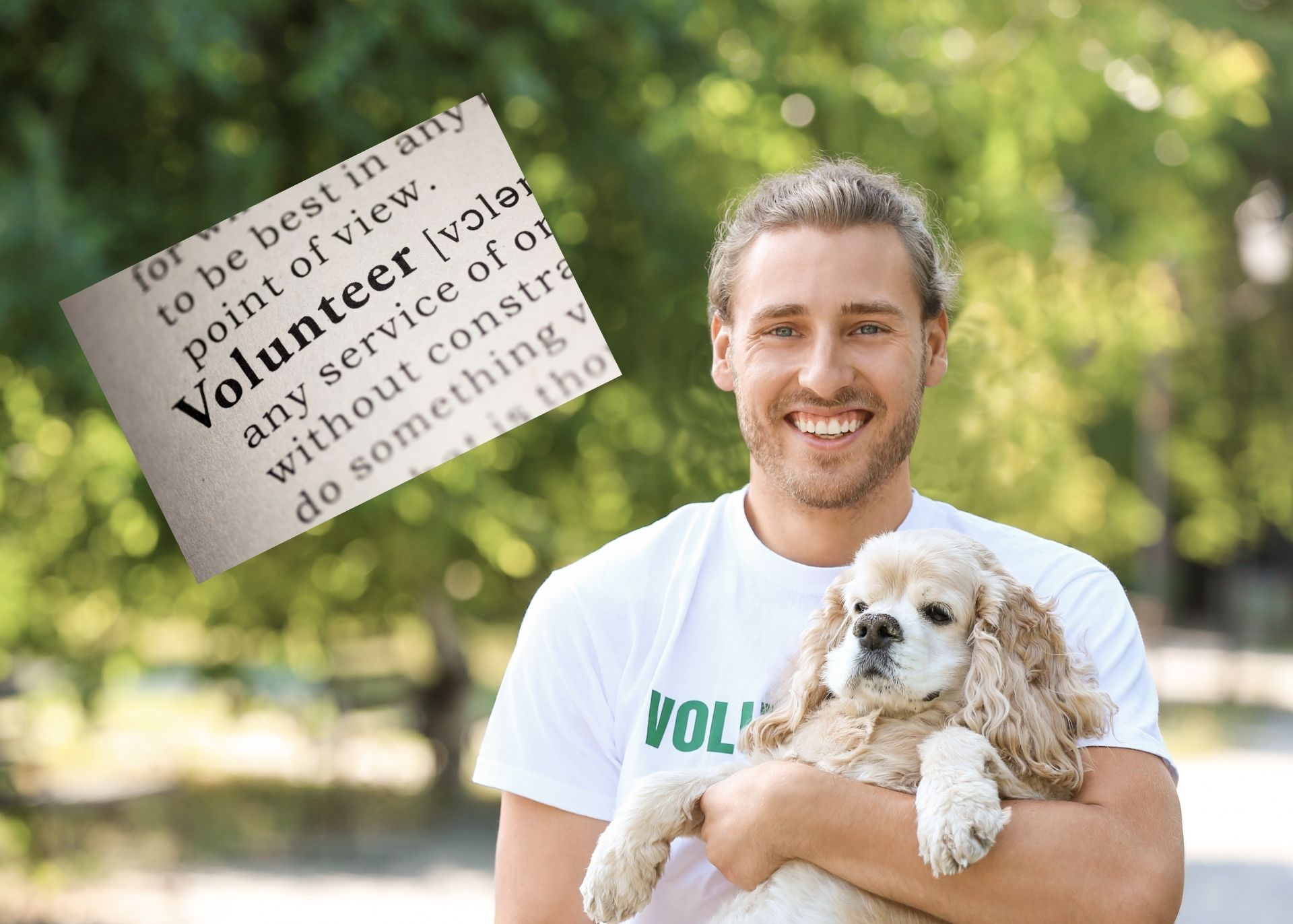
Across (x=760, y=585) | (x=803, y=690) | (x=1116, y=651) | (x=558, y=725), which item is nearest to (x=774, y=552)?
(x=760, y=585)

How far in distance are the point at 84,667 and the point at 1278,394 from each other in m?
27.2

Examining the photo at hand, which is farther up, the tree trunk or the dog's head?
the tree trunk

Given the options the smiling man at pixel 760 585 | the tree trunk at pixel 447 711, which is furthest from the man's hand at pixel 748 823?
the tree trunk at pixel 447 711

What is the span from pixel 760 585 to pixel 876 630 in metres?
0.39

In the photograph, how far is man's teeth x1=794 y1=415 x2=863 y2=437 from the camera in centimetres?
291

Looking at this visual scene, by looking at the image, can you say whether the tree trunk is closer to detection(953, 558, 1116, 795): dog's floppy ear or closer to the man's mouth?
the man's mouth

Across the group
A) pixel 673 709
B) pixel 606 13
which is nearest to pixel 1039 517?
pixel 606 13

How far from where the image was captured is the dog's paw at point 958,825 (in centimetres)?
236

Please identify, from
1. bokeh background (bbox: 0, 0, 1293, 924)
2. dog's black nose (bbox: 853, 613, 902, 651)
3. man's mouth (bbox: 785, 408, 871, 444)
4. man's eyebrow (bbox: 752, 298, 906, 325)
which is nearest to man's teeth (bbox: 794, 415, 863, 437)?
man's mouth (bbox: 785, 408, 871, 444)

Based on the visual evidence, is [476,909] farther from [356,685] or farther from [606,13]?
[606,13]

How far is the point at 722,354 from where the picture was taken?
3328 mm

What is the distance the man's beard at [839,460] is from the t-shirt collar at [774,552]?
4.9 inches

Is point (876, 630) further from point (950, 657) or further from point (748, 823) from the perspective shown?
point (748, 823)

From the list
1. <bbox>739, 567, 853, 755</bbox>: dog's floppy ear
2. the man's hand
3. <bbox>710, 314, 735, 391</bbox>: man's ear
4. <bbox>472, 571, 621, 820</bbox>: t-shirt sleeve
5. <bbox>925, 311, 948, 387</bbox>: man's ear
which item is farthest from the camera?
<bbox>710, 314, 735, 391</bbox>: man's ear
